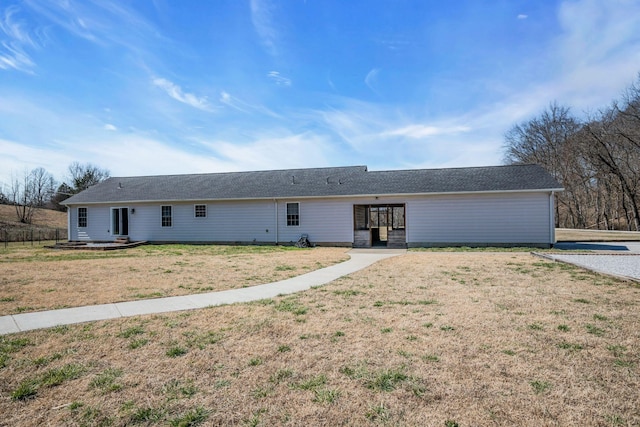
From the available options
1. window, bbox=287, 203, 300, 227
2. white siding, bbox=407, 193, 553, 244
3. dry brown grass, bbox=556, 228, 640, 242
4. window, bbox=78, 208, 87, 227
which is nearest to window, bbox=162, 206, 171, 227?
window, bbox=78, 208, 87, 227

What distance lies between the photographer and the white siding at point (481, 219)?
650 inches

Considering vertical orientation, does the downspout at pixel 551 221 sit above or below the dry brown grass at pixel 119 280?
above

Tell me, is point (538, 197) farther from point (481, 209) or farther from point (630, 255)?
point (630, 255)

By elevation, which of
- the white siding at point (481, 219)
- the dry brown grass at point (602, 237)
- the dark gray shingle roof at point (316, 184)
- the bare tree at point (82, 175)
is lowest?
the dry brown grass at point (602, 237)

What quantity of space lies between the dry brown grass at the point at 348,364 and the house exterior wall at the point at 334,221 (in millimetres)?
11369

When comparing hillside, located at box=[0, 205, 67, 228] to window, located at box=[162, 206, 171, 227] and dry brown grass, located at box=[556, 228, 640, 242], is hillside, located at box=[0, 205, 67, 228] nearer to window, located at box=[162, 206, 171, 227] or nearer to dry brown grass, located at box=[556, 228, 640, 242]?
window, located at box=[162, 206, 171, 227]

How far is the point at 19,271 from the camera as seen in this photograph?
9797 mm

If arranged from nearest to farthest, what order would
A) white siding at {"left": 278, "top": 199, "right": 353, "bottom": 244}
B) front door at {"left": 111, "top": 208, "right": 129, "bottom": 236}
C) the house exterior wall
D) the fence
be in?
the house exterior wall → white siding at {"left": 278, "top": 199, "right": 353, "bottom": 244} → front door at {"left": 111, "top": 208, "right": 129, "bottom": 236} → the fence

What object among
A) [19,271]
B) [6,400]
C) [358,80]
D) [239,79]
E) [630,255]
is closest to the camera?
[6,400]

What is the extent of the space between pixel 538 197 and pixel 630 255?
4816mm

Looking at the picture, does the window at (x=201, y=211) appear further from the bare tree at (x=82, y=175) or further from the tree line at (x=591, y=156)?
the bare tree at (x=82, y=175)

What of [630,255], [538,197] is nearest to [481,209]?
[538,197]

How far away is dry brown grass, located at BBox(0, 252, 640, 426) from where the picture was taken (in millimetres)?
2600

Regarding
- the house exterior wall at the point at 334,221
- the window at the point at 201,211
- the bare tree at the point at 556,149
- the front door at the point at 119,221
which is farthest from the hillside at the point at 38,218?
the bare tree at the point at 556,149
